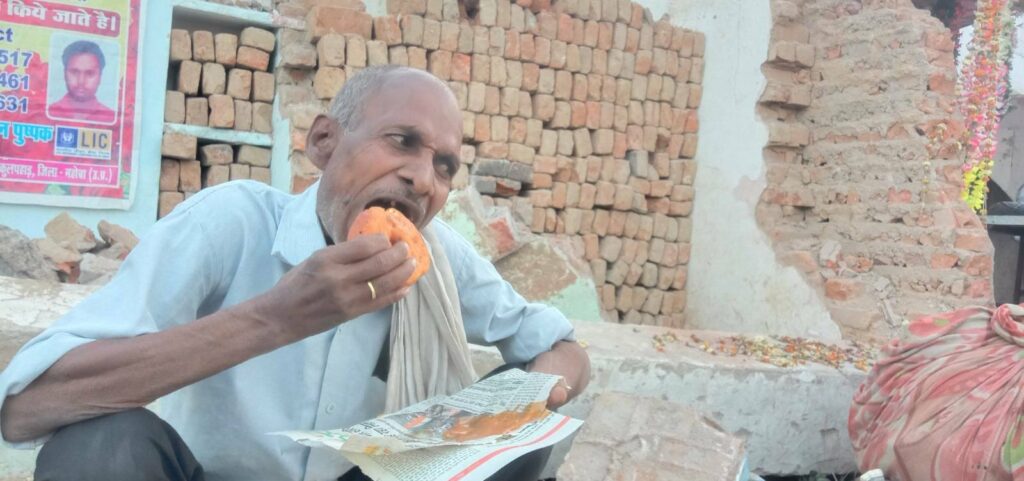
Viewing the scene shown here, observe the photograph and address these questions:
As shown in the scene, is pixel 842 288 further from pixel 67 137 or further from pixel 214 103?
pixel 67 137

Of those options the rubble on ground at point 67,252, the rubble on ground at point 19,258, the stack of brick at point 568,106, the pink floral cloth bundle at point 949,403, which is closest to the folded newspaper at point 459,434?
the pink floral cloth bundle at point 949,403

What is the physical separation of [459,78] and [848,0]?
9.07 ft

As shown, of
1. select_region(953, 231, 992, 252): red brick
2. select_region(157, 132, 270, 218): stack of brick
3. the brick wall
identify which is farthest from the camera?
the brick wall

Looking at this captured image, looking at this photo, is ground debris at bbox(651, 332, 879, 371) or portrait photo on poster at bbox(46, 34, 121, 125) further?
portrait photo on poster at bbox(46, 34, 121, 125)

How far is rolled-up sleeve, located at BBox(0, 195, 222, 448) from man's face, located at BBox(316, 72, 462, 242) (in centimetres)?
28

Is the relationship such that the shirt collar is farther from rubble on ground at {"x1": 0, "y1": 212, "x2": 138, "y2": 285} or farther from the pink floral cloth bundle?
the pink floral cloth bundle

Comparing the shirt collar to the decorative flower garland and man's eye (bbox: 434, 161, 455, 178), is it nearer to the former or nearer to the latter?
man's eye (bbox: 434, 161, 455, 178)

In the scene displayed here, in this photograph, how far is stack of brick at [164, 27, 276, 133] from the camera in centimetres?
472

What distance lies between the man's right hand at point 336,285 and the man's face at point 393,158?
0.35 meters

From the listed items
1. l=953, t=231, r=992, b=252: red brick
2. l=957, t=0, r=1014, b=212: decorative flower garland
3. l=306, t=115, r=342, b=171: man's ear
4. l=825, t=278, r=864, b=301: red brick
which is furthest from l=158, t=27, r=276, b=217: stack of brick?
l=957, t=0, r=1014, b=212: decorative flower garland

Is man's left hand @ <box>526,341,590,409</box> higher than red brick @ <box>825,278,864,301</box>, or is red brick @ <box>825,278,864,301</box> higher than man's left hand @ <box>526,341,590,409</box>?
man's left hand @ <box>526,341,590,409</box>

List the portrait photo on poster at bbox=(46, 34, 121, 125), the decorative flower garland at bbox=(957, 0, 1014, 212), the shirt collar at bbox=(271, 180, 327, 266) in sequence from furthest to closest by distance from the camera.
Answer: the decorative flower garland at bbox=(957, 0, 1014, 212)
the portrait photo on poster at bbox=(46, 34, 121, 125)
the shirt collar at bbox=(271, 180, 327, 266)

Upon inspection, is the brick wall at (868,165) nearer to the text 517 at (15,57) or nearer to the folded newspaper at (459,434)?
the folded newspaper at (459,434)

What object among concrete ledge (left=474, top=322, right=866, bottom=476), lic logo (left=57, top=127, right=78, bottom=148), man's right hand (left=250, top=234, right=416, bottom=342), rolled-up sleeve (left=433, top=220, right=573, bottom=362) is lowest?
concrete ledge (left=474, top=322, right=866, bottom=476)
